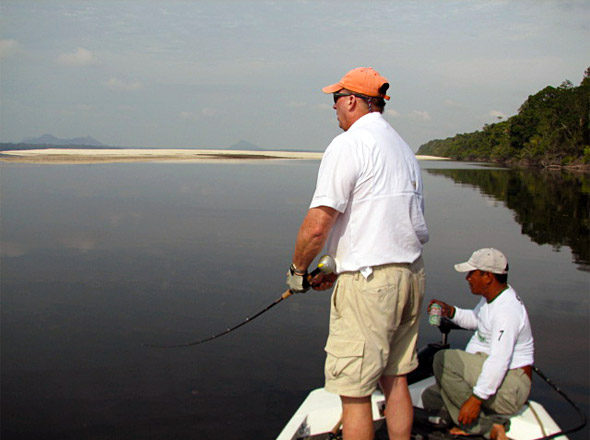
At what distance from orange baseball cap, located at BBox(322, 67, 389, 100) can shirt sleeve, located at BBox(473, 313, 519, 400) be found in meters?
1.54

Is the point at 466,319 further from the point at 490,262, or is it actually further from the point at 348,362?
the point at 348,362

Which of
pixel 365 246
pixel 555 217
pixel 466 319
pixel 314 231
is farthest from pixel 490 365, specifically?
pixel 555 217

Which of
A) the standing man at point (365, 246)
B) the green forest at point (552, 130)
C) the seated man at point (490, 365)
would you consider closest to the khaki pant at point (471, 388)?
the seated man at point (490, 365)

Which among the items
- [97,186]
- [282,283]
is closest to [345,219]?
[282,283]

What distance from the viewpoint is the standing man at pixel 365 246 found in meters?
3.05

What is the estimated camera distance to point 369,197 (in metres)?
3.07

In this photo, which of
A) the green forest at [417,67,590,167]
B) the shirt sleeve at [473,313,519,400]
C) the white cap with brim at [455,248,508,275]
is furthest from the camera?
the green forest at [417,67,590,167]

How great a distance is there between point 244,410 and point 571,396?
2.64 meters

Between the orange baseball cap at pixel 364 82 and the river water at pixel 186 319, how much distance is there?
2460mm

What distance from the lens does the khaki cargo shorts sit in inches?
120

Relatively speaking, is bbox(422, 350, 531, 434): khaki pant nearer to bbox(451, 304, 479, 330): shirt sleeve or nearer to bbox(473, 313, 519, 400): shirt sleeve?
bbox(473, 313, 519, 400): shirt sleeve

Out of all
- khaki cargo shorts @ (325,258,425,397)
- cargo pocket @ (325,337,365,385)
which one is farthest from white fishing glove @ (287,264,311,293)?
cargo pocket @ (325,337,365,385)

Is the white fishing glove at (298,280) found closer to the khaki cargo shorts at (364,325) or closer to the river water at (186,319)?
the khaki cargo shorts at (364,325)

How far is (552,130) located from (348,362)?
79329 mm
